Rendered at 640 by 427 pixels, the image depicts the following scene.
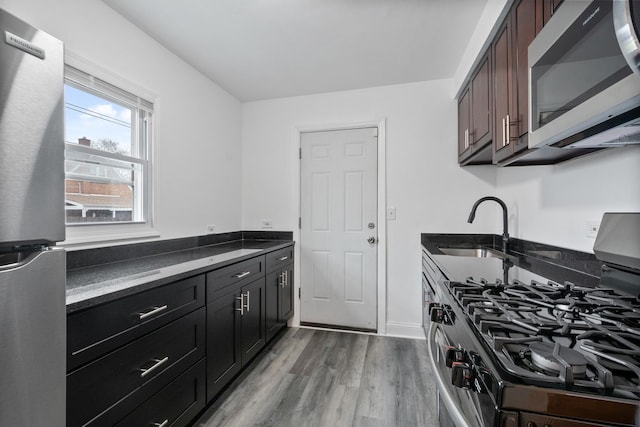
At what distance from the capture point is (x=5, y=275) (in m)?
0.64

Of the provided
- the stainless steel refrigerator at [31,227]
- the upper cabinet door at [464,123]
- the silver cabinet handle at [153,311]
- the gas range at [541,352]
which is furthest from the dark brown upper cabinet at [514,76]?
the silver cabinet handle at [153,311]

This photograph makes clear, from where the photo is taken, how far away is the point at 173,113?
2221 mm

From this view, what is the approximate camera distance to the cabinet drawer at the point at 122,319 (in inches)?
37.2

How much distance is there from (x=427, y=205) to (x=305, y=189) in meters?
1.26

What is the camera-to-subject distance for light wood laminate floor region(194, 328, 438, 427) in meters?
1.64

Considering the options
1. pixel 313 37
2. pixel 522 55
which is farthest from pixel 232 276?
pixel 522 55

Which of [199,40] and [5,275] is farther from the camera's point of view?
[199,40]

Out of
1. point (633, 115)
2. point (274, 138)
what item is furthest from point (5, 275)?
point (274, 138)

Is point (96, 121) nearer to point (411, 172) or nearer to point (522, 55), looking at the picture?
point (522, 55)

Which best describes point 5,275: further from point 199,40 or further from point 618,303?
point 199,40

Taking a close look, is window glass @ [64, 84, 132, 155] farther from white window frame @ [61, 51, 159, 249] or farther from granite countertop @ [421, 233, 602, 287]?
granite countertop @ [421, 233, 602, 287]

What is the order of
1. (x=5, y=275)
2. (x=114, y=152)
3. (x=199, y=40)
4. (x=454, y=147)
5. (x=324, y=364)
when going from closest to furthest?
1. (x=5, y=275)
2. (x=114, y=152)
3. (x=199, y=40)
4. (x=324, y=364)
5. (x=454, y=147)

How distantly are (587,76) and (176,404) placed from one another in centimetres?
208

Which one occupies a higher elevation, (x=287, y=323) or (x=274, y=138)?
(x=274, y=138)
